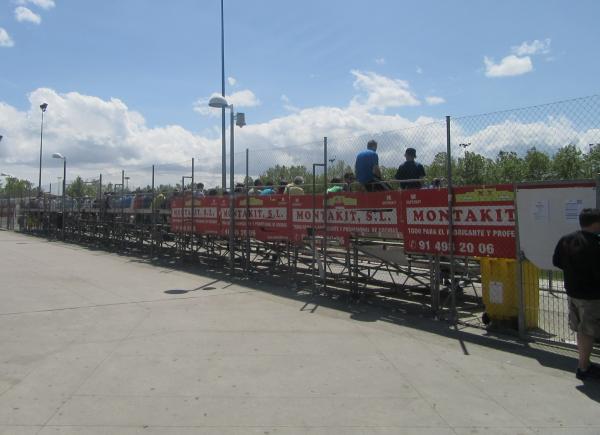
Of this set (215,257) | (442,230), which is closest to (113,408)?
(442,230)

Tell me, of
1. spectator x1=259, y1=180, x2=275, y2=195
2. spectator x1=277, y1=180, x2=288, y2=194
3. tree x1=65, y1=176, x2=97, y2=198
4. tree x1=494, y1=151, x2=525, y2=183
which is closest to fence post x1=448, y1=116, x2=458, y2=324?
tree x1=494, y1=151, x2=525, y2=183

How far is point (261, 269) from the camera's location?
13258 millimetres

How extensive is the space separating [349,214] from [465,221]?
8.51 feet

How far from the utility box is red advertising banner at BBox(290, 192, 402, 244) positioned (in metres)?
1.90

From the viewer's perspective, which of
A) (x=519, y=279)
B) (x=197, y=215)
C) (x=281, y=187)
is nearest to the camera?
(x=519, y=279)

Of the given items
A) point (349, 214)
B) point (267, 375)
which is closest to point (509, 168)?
point (349, 214)

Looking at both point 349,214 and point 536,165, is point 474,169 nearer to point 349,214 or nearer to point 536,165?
point 536,165

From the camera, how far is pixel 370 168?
9.20 meters

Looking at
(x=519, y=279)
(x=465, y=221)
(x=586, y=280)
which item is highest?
(x=465, y=221)

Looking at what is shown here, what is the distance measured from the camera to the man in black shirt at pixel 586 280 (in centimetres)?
513

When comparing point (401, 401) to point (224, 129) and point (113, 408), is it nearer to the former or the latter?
point (113, 408)

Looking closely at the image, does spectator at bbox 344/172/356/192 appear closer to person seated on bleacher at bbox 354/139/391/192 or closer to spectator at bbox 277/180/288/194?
person seated on bleacher at bbox 354/139/391/192

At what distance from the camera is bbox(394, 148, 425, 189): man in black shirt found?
8516mm

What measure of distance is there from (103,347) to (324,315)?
11.5 feet
